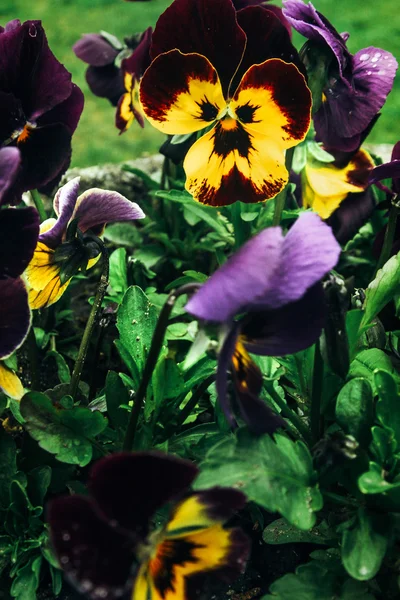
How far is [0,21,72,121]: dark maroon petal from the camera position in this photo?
956 mm

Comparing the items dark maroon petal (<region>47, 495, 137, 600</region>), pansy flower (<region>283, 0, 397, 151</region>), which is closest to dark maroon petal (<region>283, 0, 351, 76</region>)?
pansy flower (<region>283, 0, 397, 151</region>)

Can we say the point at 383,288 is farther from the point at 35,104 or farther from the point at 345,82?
the point at 35,104

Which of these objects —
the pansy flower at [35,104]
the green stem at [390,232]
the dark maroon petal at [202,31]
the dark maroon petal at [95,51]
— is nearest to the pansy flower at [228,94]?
the dark maroon petal at [202,31]

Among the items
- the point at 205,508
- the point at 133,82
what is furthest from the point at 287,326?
the point at 133,82

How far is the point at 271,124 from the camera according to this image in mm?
1022

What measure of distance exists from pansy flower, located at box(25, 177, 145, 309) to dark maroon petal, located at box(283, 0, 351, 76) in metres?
0.32

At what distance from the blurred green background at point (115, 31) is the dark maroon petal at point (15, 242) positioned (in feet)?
5.60

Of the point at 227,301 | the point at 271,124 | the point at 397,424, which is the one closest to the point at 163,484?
the point at 227,301

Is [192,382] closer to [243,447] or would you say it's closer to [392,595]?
[243,447]

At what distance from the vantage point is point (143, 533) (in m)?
0.69

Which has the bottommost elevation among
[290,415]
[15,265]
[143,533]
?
[290,415]

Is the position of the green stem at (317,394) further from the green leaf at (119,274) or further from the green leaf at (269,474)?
the green leaf at (119,274)

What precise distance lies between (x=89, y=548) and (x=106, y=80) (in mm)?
1080

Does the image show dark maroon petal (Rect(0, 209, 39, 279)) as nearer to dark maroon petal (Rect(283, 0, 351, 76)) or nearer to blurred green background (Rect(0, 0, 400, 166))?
dark maroon petal (Rect(283, 0, 351, 76))
